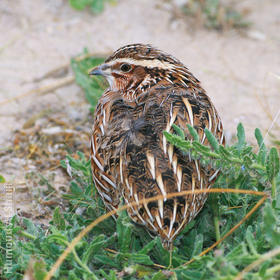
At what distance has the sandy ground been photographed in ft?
16.5

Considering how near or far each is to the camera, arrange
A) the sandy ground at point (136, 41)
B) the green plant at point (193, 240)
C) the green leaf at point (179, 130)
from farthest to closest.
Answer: the sandy ground at point (136, 41)
the green leaf at point (179, 130)
the green plant at point (193, 240)

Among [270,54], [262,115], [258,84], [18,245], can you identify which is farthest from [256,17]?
[18,245]

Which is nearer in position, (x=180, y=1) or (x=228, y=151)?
(x=228, y=151)

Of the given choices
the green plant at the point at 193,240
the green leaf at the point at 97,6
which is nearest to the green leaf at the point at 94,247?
the green plant at the point at 193,240

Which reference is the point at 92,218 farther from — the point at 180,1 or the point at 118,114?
the point at 180,1

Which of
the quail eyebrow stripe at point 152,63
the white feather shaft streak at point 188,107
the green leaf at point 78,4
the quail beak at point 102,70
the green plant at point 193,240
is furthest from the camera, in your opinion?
the green leaf at point 78,4

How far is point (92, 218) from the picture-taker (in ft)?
11.0

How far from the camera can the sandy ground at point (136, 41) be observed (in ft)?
16.5

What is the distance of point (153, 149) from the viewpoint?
9.15 ft

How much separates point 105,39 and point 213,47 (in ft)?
4.75

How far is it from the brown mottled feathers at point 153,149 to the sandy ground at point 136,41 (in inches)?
63.1

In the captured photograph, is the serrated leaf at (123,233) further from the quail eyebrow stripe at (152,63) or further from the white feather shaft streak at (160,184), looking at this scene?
the quail eyebrow stripe at (152,63)

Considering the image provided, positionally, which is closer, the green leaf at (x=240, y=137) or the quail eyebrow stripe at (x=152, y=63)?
the green leaf at (x=240, y=137)

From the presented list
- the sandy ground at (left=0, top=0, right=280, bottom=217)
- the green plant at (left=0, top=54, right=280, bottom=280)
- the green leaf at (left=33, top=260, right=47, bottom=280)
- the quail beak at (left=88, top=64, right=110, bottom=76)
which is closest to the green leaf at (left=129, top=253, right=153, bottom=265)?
the green plant at (left=0, top=54, right=280, bottom=280)
